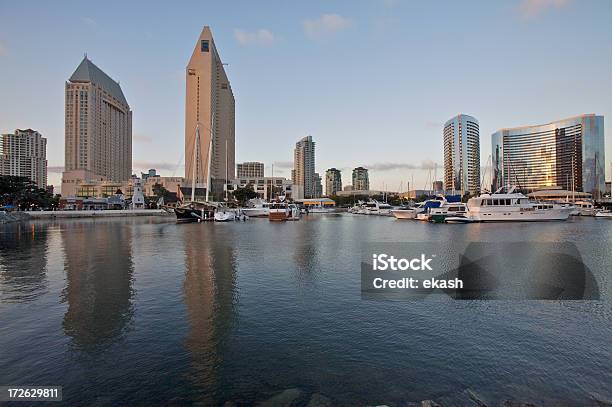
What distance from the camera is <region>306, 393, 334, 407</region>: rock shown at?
7953 mm

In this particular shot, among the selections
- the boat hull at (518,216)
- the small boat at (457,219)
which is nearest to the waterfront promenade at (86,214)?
the small boat at (457,219)

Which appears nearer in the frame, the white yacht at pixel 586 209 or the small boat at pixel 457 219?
the small boat at pixel 457 219

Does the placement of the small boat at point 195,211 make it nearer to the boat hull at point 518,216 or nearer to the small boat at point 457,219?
the small boat at point 457,219

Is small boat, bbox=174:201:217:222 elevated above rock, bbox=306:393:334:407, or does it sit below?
above

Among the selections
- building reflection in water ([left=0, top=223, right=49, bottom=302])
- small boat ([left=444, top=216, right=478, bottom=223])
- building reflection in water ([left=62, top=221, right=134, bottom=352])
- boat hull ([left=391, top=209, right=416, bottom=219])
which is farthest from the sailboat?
building reflection in water ([left=62, top=221, right=134, bottom=352])

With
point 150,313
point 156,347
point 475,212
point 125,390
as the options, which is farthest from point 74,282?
point 475,212

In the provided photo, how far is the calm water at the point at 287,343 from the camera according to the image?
8664mm

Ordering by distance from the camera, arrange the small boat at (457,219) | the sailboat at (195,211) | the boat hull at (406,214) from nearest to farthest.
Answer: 1. the small boat at (457,219)
2. the sailboat at (195,211)
3. the boat hull at (406,214)

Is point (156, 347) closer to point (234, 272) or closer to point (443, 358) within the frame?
point (443, 358)

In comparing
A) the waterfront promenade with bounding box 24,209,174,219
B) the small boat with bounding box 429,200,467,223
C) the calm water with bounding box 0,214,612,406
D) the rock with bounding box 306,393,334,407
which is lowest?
the rock with bounding box 306,393,334,407

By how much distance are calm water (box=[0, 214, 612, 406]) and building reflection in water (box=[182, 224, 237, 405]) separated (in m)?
0.06

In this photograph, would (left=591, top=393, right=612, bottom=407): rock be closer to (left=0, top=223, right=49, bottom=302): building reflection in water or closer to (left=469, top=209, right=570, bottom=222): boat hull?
(left=0, top=223, right=49, bottom=302): building reflection in water

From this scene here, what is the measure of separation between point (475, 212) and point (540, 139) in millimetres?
159412

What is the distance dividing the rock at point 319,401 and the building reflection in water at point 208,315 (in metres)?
2.35
